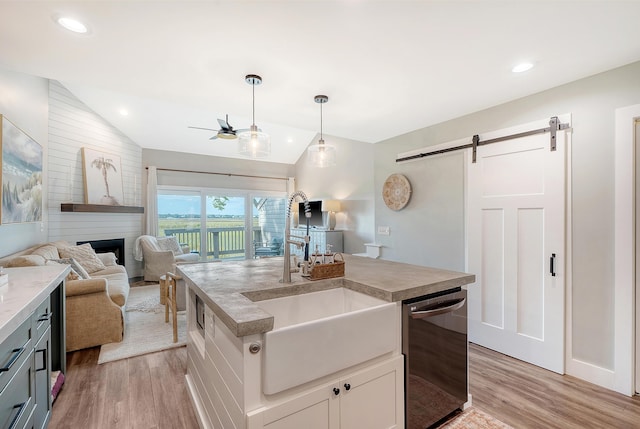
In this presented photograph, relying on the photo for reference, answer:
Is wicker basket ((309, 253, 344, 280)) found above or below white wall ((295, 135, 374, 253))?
below

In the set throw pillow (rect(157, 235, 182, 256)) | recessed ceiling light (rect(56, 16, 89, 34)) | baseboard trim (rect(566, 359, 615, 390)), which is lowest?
baseboard trim (rect(566, 359, 615, 390))

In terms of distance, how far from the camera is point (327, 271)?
1.80 m

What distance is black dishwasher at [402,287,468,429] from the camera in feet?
5.16

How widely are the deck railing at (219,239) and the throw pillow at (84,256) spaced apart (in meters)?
2.10

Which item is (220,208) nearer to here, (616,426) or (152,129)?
(152,129)

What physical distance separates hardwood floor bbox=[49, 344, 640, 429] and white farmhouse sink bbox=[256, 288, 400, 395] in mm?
1071

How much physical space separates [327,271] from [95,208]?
4.71m

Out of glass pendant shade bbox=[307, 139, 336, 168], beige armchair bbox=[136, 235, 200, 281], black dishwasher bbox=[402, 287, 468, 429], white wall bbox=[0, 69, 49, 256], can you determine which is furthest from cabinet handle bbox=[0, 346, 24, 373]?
beige armchair bbox=[136, 235, 200, 281]

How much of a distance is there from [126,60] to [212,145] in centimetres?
437

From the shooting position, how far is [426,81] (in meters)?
2.38

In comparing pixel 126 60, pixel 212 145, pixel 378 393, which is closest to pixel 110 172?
pixel 212 145

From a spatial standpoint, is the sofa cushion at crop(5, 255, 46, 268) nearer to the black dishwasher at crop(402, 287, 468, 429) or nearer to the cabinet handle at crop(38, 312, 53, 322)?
the cabinet handle at crop(38, 312, 53, 322)

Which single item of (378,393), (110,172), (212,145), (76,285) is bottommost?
(378,393)

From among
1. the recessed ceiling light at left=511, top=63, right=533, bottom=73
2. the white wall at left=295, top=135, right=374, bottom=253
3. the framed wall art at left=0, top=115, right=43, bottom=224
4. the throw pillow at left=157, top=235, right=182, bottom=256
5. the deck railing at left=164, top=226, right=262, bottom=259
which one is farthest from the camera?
the deck railing at left=164, top=226, right=262, bottom=259
